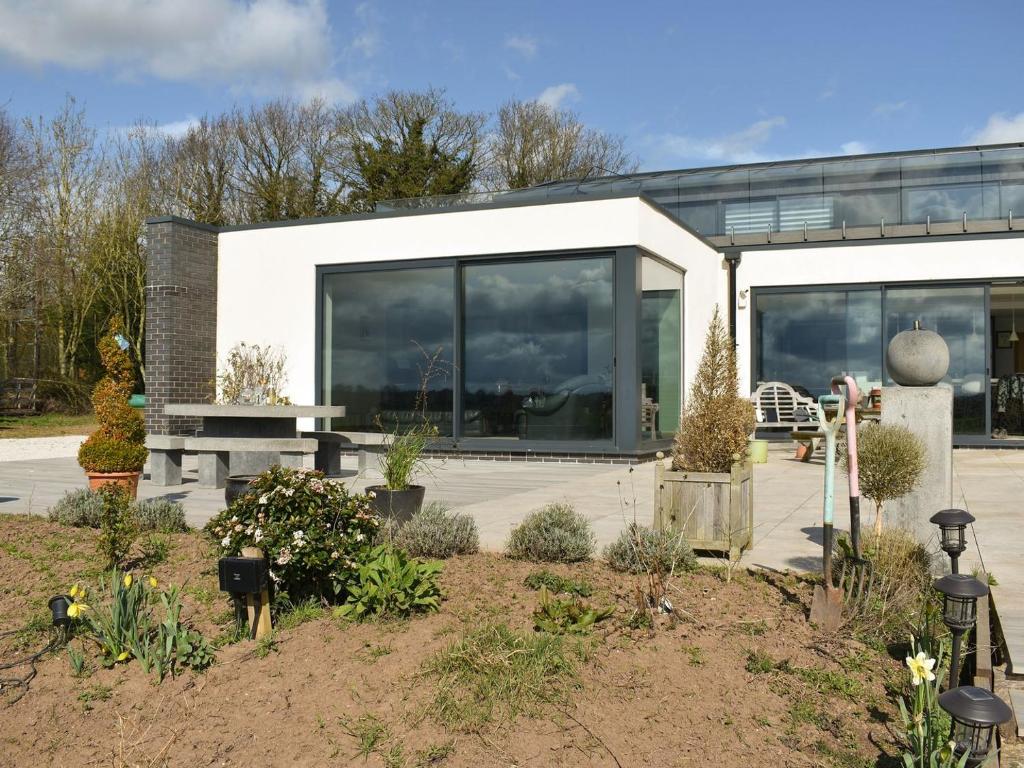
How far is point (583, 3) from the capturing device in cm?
955

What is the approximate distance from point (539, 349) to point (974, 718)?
9438 millimetres

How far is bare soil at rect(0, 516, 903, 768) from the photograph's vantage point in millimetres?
Answer: 2559

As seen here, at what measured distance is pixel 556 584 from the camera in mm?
3928

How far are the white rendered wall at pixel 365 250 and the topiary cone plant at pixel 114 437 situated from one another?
5.69m

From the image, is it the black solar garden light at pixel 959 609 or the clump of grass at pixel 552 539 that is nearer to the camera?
the black solar garden light at pixel 959 609

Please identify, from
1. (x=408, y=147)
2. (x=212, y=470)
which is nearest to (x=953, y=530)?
(x=212, y=470)

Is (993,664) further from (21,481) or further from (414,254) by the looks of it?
(414,254)

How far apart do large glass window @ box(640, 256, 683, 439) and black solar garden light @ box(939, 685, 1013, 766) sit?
8.88m

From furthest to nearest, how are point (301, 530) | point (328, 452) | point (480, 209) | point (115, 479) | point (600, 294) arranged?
point (480, 209)
point (600, 294)
point (328, 452)
point (115, 479)
point (301, 530)

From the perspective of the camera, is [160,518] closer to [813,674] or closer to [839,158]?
[813,674]

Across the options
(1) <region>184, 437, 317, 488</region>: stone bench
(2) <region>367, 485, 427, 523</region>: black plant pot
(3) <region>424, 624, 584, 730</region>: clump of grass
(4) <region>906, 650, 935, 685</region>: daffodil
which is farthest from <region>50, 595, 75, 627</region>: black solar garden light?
(1) <region>184, 437, 317, 488</region>: stone bench

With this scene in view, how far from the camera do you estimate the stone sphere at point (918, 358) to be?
15.0ft

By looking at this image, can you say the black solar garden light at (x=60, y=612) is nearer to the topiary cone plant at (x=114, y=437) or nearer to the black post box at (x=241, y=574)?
the black post box at (x=241, y=574)

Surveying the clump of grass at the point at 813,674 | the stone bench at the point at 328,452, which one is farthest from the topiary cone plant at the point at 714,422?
the stone bench at the point at 328,452
